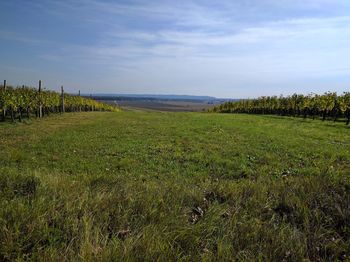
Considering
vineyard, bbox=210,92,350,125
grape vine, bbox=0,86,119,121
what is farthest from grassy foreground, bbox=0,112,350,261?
vineyard, bbox=210,92,350,125

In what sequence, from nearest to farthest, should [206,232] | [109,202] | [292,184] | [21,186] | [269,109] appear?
[206,232], [109,202], [21,186], [292,184], [269,109]

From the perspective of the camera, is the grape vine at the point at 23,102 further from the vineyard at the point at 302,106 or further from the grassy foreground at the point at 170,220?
the vineyard at the point at 302,106

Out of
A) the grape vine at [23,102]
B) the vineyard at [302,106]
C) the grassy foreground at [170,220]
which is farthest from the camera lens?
the vineyard at [302,106]

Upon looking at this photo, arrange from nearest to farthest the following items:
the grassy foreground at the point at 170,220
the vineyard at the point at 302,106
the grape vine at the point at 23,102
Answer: the grassy foreground at the point at 170,220 → the grape vine at the point at 23,102 → the vineyard at the point at 302,106

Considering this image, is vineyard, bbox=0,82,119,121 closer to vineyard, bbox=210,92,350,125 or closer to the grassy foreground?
the grassy foreground

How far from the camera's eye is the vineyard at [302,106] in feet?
154

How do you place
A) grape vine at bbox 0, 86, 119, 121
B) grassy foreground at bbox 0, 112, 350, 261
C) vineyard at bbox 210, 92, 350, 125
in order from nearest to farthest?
grassy foreground at bbox 0, 112, 350, 261 < grape vine at bbox 0, 86, 119, 121 < vineyard at bbox 210, 92, 350, 125

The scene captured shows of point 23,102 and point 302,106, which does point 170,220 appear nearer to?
point 23,102

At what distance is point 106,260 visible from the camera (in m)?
2.92

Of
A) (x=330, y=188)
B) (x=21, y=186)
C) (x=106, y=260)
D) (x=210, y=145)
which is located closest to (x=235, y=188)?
(x=330, y=188)

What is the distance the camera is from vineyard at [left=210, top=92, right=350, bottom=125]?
46.8 meters

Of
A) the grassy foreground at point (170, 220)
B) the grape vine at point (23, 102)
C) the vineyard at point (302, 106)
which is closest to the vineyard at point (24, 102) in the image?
the grape vine at point (23, 102)

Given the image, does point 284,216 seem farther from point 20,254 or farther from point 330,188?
point 20,254

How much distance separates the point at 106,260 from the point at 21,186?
2682 mm
